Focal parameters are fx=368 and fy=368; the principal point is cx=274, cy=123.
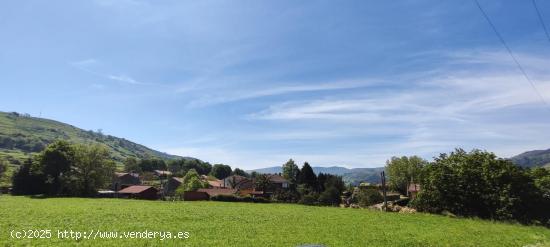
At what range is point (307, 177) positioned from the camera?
107438 mm

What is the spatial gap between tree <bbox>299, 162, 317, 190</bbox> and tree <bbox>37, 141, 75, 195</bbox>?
59.8 meters

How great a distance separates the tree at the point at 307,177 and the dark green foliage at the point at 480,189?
55.4m

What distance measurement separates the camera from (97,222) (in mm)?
27062

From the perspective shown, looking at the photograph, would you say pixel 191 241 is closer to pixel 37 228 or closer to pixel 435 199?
pixel 37 228

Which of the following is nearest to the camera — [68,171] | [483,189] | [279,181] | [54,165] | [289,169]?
[483,189]

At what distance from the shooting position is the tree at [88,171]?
76.9 m

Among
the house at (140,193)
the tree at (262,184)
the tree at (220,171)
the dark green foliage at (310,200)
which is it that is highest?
the tree at (220,171)

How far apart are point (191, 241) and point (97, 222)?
35.4ft

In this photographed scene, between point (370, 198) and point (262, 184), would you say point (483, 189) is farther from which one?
point (262, 184)

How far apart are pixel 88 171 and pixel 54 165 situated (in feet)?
22.1

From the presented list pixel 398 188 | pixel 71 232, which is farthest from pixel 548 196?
pixel 398 188

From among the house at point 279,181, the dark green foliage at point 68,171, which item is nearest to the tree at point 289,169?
the house at point 279,181

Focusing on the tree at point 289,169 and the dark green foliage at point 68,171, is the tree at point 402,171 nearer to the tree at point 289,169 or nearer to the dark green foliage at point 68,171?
the tree at point 289,169

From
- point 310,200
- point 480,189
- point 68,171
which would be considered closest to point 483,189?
point 480,189
